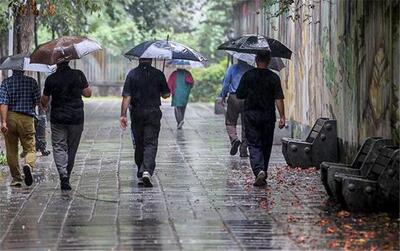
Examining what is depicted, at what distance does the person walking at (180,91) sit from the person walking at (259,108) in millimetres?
10423

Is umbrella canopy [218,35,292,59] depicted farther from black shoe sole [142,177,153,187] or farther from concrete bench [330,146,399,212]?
concrete bench [330,146,399,212]

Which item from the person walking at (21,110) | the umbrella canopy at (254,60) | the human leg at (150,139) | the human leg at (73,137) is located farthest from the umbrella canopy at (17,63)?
the umbrella canopy at (254,60)

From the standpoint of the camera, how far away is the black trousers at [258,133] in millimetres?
12711

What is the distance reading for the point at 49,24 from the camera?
25828 millimetres

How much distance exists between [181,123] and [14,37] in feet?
20.1

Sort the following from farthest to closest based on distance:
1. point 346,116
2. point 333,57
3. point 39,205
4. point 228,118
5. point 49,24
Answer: point 49,24 < point 228,118 < point 333,57 < point 346,116 < point 39,205

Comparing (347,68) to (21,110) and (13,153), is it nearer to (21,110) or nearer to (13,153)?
(21,110)

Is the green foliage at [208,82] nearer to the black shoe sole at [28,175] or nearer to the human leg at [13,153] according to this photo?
the human leg at [13,153]

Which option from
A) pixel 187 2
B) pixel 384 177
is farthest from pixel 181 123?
pixel 187 2

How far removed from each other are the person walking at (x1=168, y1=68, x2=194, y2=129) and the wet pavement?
6.93 m

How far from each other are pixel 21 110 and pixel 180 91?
36.3 ft

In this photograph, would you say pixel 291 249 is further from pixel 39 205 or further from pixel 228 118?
→ pixel 228 118

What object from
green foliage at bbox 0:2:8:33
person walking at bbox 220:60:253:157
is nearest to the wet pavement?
person walking at bbox 220:60:253:157

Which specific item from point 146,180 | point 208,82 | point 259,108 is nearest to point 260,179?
point 259,108
